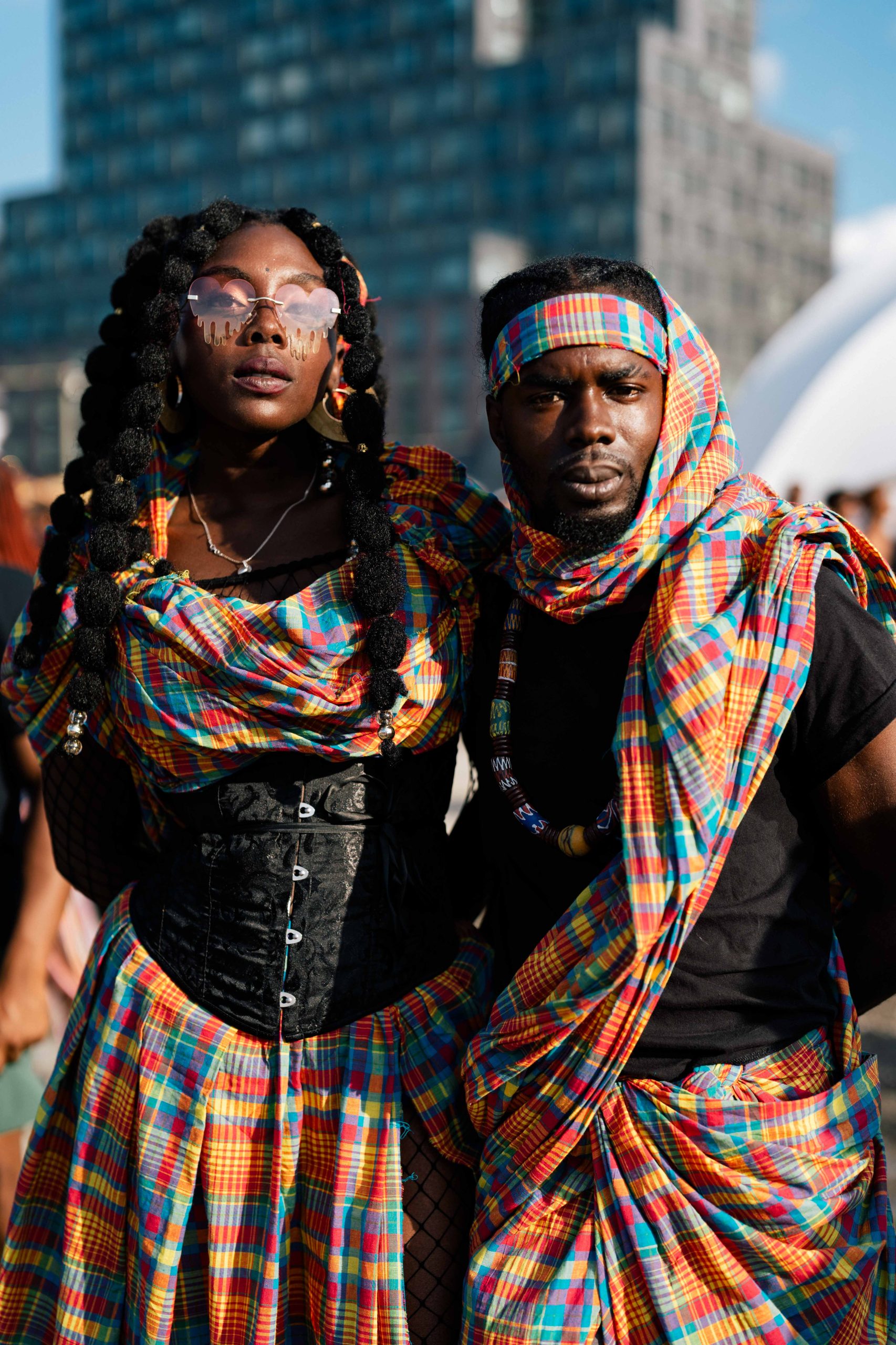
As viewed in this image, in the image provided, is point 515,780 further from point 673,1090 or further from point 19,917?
point 19,917

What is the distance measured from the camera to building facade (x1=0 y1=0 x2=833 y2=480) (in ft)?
204

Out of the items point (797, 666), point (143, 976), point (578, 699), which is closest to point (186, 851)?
point (143, 976)

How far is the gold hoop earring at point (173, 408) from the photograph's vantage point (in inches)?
96.3

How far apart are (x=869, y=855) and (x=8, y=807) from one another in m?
2.00

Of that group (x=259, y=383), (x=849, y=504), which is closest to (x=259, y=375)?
(x=259, y=383)

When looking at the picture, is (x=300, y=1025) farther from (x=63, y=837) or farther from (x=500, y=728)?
(x=63, y=837)

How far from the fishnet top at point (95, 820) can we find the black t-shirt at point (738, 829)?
0.81 metres

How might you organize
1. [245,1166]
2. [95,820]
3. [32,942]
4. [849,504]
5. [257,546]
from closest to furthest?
1. [245,1166]
2. [257,546]
3. [95,820]
4. [32,942]
5. [849,504]

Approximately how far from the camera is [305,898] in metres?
2.15

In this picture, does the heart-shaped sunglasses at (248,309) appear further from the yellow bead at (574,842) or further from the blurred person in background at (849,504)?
the blurred person in background at (849,504)

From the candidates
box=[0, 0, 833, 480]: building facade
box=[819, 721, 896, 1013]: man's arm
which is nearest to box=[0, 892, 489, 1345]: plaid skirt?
box=[819, 721, 896, 1013]: man's arm

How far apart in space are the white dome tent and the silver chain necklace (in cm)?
589

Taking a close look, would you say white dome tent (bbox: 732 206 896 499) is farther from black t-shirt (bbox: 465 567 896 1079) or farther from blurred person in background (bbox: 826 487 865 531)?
black t-shirt (bbox: 465 567 896 1079)

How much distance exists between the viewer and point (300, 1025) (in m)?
2.11
